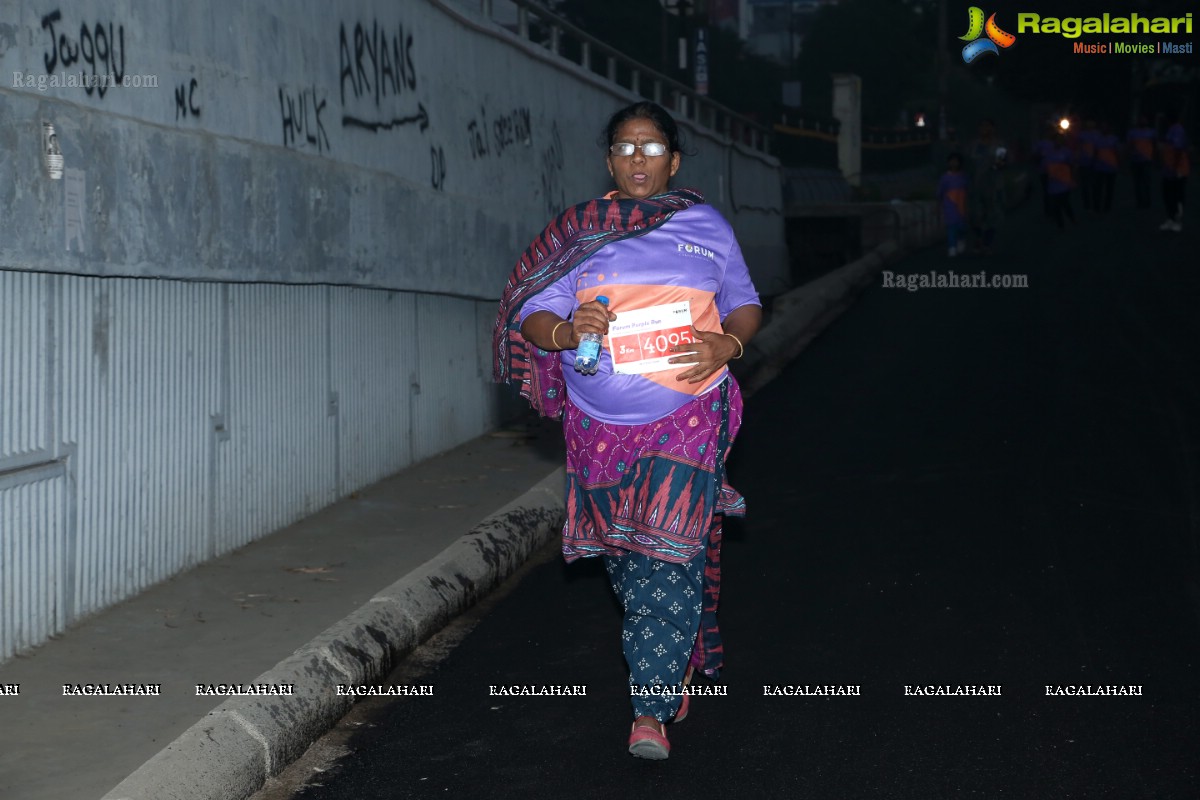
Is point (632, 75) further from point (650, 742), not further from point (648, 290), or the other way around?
point (650, 742)

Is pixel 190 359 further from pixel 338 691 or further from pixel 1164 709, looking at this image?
pixel 1164 709

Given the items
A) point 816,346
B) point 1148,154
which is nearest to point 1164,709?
point 816,346

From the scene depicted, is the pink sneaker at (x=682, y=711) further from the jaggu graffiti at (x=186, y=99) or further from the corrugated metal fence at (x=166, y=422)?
the jaggu graffiti at (x=186, y=99)

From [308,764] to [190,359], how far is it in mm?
2248

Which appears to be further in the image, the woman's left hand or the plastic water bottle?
the woman's left hand

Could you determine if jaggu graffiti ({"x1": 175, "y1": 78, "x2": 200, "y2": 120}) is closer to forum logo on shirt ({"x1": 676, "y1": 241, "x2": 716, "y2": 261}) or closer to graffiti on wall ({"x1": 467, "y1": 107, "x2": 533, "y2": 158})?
forum logo on shirt ({"x1": 676, "y1": 241, "x2": 716, "y2": 261})

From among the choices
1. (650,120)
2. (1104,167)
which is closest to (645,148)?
(650,120)

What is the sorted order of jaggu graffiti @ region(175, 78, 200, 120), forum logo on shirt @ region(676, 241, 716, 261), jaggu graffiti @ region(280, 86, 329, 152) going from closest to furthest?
1. forum logo on shirt @ region(676, 241, 716, 261)
2. jaggu graffiti @ region(175, 78, 200, 120)
3. jaggu graffiti @ region(280, 86, 329, 152)

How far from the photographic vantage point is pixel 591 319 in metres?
4.39

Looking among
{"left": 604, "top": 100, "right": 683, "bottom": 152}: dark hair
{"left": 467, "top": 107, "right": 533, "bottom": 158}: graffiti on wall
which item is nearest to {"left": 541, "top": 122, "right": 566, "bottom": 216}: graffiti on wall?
{"left": 467, "top": 107, "right": 533, "bottom": 158}: graffiti on wall

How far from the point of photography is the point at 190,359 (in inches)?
251

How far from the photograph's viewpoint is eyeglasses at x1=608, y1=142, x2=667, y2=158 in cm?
463

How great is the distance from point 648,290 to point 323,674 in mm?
1653

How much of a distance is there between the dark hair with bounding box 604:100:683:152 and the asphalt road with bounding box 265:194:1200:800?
1792mm
